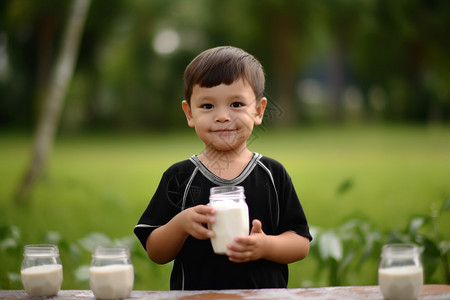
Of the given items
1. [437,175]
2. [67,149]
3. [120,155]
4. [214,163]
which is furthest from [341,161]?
→ [214,163]

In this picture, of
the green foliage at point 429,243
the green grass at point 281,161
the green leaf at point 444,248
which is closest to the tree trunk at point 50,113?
the green grass at point 281,161

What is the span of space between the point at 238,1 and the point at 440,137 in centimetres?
801

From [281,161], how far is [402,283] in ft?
30.6

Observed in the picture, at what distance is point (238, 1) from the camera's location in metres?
17.4

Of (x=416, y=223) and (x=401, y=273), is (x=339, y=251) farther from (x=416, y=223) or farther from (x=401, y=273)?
(x=401, y=273)

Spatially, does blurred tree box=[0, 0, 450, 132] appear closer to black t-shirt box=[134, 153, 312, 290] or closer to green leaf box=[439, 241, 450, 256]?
green leaf box=[439, 241, 450, 256]

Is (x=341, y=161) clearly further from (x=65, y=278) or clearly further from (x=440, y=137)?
(x=65, y=278)

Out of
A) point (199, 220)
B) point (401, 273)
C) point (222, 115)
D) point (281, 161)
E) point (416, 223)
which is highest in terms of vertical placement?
point (222, 115)

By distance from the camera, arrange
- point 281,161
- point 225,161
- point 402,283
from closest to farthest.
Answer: point 402,283
point 225,161
point 281,161

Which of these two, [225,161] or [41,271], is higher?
[225,161]

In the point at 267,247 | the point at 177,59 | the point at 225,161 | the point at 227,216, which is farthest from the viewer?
the point at 177,59

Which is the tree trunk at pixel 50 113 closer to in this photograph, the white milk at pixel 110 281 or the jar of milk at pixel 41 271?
the jar of milk at pixel 41 271

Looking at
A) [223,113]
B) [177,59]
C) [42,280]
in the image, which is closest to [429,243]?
[223,113]

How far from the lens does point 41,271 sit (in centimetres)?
176
